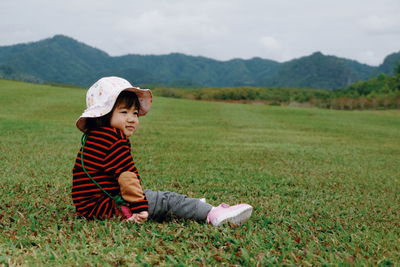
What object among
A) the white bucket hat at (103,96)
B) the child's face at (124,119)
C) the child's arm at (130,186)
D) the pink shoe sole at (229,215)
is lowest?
the pink shoe sole at (229,215)

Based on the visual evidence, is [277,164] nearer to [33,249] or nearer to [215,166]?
[215,166]

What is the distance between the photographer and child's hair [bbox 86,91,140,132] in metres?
3.52

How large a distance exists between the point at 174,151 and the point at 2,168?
4.09 m

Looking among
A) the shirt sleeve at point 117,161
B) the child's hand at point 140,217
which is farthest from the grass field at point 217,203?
the shirt sleeve at point 117,161

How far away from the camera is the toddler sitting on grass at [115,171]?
341 cm

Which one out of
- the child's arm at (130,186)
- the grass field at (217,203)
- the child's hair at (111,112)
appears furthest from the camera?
the child's hair at (111,112)

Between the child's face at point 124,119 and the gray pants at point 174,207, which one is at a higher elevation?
the child's face at point 124,119

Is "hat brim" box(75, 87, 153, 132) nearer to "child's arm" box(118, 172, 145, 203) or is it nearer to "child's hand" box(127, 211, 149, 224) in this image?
"child's arm" box(118, 172, 145, 203)

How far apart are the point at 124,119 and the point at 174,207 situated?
916 mm

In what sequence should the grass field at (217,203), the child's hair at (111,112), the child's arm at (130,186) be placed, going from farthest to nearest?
the child's hair at (111,112) < the child's arm at (130,186) < the grass field at (217,203)

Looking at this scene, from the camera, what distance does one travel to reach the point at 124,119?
3.56m

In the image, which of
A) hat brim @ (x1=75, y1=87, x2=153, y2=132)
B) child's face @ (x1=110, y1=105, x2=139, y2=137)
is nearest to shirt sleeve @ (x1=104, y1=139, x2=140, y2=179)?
child's face @ (x1=110, y1=105, x2=139, y2=137)

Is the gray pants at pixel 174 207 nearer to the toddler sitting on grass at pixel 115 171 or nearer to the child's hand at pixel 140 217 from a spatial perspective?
the toddler sitting on grass at pixel 115 171

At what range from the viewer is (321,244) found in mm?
3020
